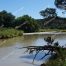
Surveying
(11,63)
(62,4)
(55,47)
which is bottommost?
(11,63)

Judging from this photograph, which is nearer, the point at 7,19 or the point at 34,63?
the point at 34,63

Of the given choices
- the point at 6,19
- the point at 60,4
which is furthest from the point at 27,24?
the point at 60,4

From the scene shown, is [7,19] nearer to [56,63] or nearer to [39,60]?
[39,60]

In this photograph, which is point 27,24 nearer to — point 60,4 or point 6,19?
point 6,19

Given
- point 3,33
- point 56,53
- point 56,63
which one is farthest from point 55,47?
point 3,33

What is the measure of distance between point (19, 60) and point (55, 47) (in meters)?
4.48

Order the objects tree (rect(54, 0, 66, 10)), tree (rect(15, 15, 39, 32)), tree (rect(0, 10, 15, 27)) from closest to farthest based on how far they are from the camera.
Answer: tree (rect(54, 0, 66, 10))
tree (rect(15, 15, 39, 32))
tree (rect(0, 10, 15, 27))

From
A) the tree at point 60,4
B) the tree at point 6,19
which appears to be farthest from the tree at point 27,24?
the tree at point 60,4

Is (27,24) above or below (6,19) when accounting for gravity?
below

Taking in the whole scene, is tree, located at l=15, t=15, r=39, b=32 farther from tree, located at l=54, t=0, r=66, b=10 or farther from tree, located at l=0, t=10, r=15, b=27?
tree, located at l=54, t=0, r=66, b=10

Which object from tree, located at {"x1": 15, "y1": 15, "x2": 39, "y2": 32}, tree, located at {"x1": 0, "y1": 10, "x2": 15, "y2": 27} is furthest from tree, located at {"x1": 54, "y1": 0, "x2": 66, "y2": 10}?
tree, located at {"x1": 0, "y1": 10, "x2": 15, "y2": 27}

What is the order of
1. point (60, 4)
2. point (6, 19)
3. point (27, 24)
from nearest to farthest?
point (60, 4) < point (27, 24) < point (6, 19)

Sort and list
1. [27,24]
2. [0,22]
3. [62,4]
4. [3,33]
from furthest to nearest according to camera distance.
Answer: [0,22], [27,24], [3,33], [62,4]

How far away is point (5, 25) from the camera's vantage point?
60.2 meters
